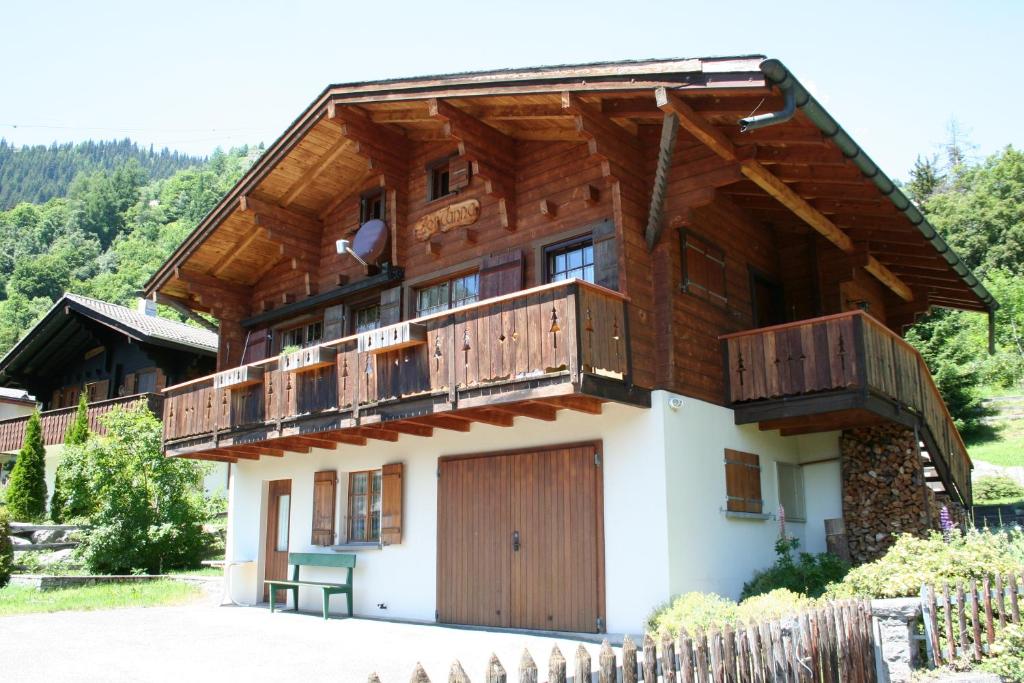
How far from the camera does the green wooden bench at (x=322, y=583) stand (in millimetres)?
13829

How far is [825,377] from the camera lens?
1173 centimetres

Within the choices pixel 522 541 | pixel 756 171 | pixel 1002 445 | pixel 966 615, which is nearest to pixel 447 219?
pixel 756 171

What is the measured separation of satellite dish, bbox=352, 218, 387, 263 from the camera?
1497 cm

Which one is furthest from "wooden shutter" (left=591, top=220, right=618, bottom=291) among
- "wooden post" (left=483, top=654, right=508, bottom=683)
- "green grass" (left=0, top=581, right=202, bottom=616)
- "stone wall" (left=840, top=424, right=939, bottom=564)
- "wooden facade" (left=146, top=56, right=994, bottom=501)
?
"green grass" (left=0, top=581, right=202, bottom=616)

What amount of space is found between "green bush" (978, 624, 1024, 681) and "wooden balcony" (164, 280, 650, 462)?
455 centimetres

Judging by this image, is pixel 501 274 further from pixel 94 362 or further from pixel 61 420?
pixel 94 362

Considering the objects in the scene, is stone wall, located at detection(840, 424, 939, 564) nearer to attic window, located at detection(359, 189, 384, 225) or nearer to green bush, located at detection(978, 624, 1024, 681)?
green bush, located at detection(978, 624, 1024, 681)

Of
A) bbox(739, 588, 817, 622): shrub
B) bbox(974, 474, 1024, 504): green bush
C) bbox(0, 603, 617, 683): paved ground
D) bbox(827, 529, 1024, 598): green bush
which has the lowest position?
bbox(0, 603, 617, 683): paved ground

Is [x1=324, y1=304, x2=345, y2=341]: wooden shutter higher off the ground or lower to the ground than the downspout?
lower

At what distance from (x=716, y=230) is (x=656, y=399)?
3367mm

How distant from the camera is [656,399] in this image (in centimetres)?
1136

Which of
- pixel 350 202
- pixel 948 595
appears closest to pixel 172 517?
pixel 350 202

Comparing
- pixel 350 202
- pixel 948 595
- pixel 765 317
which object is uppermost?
pixel 350 202

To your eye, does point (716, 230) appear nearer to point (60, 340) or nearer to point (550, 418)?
point (550, 418)
